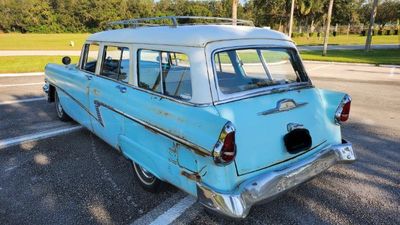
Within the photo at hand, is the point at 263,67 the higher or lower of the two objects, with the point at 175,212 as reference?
higher

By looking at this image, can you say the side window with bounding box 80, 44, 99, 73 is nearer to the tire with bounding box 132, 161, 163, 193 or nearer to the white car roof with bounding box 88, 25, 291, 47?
the white car roof with bounding box 88, 25, 291, 47

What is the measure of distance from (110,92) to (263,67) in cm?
179

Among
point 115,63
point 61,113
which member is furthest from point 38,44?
point 115,63

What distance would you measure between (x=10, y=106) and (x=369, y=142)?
7509 millimetres

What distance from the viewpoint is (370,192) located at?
3.56 meters

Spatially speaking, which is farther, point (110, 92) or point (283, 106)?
point (110, 92)

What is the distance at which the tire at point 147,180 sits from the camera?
3.48 meters

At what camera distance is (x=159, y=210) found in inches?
128

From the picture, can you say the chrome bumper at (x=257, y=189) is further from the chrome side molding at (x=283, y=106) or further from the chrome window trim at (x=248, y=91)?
the chrome window trim at (x=248, y=91)

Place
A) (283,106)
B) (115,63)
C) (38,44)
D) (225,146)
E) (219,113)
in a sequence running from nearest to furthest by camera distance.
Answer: (225,146), (219,113), (283,106), (115,63), (38,44)

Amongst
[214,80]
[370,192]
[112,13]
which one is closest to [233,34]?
[214,80]

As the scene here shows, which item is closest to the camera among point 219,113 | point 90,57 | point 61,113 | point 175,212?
point 219,113

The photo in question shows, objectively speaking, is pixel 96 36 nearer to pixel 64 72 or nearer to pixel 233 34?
pixel 64 72

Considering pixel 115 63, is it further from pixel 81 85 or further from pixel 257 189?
pixel 257 189
